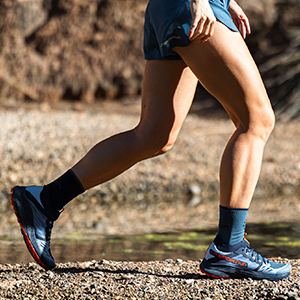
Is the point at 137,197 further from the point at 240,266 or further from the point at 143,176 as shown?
the point at 240,266

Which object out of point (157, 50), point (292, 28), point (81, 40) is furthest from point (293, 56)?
point (157, 50)

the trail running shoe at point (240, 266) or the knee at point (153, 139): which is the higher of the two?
the knee at point (153, 139)

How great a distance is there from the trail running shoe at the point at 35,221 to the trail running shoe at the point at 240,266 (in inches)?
27.7

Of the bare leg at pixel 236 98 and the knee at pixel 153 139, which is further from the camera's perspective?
the knee at pixel 153 139


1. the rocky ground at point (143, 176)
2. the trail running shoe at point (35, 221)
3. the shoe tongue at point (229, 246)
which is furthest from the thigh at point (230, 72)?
the rocky ground at point (143, 176)

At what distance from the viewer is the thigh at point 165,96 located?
227 centimetres

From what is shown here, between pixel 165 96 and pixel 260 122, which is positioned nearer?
pixel 260 122

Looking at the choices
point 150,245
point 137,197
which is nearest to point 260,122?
point 150,245

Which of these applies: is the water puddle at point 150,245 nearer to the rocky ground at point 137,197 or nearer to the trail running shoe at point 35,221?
the rocky ground at point 137,197

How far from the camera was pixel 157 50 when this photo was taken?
2.26 metres

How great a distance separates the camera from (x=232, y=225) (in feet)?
6.97

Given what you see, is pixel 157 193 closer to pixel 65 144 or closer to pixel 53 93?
pixel 65 144

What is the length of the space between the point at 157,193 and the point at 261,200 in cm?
106

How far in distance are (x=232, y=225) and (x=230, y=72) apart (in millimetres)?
611
